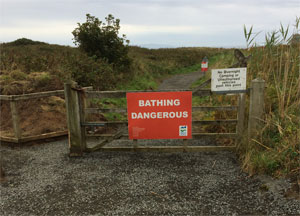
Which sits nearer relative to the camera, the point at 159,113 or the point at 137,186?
the point at 137,186

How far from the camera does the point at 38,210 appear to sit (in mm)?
3520

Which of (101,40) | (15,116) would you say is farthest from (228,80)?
(101,40)

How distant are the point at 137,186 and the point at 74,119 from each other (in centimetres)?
204

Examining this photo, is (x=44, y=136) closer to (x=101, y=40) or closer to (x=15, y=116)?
(x=15, y=116)

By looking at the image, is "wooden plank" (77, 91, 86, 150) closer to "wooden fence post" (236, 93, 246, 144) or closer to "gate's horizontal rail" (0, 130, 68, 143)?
"gate's horizontal rail" (0, 130, 68, 143)

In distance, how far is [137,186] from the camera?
4078mm

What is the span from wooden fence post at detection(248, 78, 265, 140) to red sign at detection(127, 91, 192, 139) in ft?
3.92

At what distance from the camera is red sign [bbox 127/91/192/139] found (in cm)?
498

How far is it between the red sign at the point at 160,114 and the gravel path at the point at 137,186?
549 mm

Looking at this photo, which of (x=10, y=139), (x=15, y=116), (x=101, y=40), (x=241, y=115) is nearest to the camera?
(x=241, y=115)

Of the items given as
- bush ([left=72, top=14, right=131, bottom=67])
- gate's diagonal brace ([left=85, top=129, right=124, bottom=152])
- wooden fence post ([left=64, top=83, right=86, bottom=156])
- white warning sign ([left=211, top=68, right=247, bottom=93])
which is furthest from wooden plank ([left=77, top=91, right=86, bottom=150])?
bush ([left=72, top=14, right=131, bottom=67])

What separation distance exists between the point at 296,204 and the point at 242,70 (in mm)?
2510

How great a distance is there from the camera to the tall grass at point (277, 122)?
418 cm

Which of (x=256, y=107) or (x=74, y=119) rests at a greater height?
(x=256, y=107)
